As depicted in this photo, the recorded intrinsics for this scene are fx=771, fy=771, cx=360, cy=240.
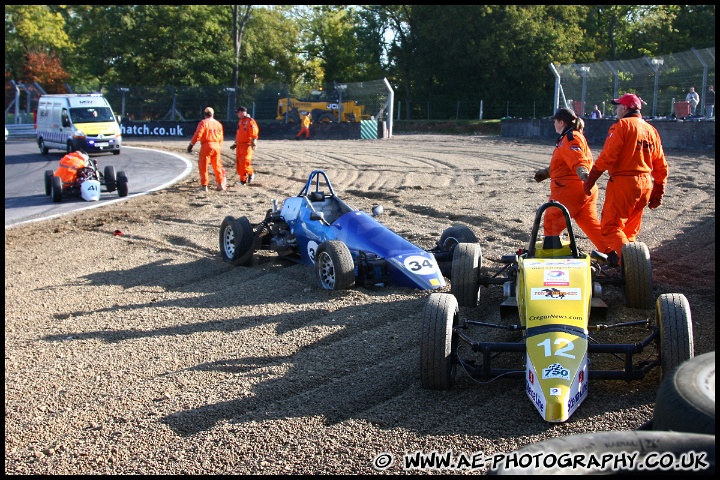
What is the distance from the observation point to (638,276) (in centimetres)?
651

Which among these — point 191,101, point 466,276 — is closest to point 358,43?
point 191,101

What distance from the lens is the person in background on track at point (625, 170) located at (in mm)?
7414

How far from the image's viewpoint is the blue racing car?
25.3 feet

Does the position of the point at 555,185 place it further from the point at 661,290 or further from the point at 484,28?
the point at 484,28

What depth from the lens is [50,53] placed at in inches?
2467

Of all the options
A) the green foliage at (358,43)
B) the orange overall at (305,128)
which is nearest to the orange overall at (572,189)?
the orange overall at (305,128)

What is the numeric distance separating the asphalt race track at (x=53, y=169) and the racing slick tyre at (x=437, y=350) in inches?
411

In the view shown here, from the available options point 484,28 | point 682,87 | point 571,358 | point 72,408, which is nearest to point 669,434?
point 571,358

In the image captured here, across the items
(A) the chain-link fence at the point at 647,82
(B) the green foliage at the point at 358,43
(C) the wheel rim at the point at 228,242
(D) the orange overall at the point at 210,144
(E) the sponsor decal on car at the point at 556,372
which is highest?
(B) the green foliage at the point at 358,43

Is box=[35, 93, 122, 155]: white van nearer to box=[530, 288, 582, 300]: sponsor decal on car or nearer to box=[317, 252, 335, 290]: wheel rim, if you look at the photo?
box=[317, 252, 335, 290]: wheel rim

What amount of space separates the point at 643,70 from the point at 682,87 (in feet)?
5.70

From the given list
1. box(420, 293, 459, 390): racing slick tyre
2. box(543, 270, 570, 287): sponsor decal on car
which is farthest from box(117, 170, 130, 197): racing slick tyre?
box(543, 270, 570, 287): sponsor decal on car

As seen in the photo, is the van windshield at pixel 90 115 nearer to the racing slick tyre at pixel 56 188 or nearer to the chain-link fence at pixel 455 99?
the racing slick tyre at pixel 56 188

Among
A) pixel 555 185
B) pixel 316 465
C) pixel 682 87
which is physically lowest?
pixel 316 465
